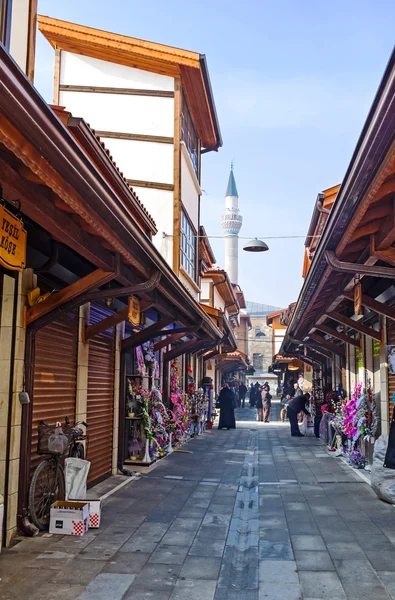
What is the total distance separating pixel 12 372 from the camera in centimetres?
637

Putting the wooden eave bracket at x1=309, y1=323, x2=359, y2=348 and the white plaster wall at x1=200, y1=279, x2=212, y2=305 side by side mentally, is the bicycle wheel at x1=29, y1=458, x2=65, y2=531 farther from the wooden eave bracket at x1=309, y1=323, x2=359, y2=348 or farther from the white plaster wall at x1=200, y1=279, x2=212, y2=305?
the white plaster wall at x1=200, y1=279, x2=212, y2=305

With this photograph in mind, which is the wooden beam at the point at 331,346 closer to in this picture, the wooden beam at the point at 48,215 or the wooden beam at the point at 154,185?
the wooden beam at the point at 154,185

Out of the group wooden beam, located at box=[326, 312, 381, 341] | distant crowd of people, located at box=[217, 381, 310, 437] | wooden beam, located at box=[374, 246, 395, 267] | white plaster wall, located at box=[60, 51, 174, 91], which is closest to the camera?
wooden beam, located at box=[374, 246, 395, 267]

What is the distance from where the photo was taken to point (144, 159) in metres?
17.1

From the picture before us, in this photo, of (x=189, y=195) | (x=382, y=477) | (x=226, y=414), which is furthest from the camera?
(x=226, y=414)

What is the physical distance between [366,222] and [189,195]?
13528 mm

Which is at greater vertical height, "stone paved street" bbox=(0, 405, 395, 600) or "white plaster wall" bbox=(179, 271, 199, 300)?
"white plaster wall" bbox=(179, 271, 199, 300)

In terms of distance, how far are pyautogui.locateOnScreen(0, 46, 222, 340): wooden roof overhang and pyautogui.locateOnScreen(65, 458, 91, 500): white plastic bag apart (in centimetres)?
210

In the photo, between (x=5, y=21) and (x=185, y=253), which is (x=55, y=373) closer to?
(x=5, y=21)

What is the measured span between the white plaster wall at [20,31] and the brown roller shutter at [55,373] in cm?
326

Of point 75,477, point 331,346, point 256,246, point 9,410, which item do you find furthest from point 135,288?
point 256,246

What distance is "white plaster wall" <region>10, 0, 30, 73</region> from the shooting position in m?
7.19

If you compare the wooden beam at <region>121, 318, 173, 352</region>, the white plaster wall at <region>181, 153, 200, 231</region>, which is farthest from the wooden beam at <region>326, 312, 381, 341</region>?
the white plaster wall at <region>181, 153, 200, 231</region>

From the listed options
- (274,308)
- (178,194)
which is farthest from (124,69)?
(274,308)
